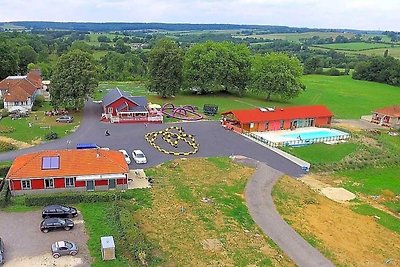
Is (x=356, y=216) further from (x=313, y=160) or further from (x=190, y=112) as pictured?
(x=190, y=112)

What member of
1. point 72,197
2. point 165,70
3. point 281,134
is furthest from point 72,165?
point 165,70

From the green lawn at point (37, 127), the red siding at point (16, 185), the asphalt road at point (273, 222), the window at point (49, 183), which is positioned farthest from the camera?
the green lawn at point (37, 127)

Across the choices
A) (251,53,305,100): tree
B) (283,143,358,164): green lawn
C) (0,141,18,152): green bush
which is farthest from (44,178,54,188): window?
(251,53,305,100): tree

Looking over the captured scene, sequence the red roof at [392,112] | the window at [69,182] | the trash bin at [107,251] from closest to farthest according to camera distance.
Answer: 1. the trash bin at [107,251]
2. the window at [69,182]
3. the red roof at [392,112]

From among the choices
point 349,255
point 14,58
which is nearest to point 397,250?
point 349,255

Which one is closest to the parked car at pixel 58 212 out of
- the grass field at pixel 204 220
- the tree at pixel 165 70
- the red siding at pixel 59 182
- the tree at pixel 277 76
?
the red siding at pixel 59 182

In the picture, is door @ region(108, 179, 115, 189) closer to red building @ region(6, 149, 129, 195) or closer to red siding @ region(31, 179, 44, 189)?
red building @ region(6, 149, 129, 195)

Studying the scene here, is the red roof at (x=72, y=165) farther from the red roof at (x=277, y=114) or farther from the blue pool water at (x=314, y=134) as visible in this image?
the blue pool water at (x=314, y=134)
